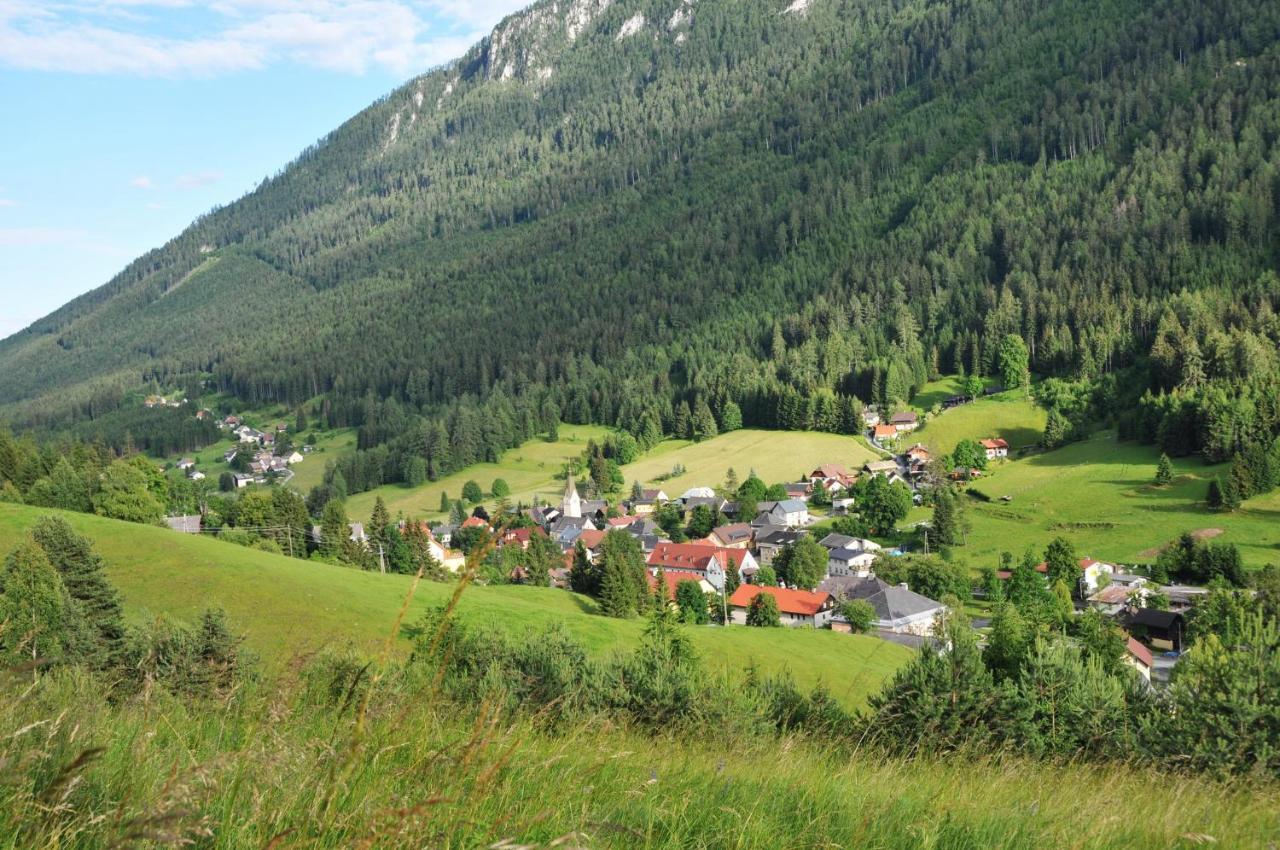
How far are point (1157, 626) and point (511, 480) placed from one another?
84654mm

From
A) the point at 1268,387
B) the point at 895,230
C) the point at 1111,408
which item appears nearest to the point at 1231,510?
the point at 1268,387

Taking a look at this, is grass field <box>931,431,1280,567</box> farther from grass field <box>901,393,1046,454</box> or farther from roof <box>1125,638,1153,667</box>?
roof <box>1125,638,1153,667</box>

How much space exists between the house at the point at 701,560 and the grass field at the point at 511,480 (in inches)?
1274

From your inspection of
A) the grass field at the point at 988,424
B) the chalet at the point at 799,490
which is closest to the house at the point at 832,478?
the chalet at the point at 799,490

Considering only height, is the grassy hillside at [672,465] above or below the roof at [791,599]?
above

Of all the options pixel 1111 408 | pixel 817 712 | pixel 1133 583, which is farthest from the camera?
pixel 1111 408

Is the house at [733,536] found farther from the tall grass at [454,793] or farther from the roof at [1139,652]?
the tall grass at [454,793]

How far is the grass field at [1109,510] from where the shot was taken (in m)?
63.4

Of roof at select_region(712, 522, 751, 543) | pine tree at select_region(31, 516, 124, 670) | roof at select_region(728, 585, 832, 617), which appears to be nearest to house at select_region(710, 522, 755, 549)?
roof at select_region(712, 522, 751, 543)

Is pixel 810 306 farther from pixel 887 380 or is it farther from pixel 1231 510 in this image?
pixel 1231 510

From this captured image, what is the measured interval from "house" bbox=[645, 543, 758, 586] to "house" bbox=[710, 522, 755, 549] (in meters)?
7.43

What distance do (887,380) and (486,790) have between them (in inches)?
4901

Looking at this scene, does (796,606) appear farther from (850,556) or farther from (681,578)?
(850,556)

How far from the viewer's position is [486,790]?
3359 millimetres
